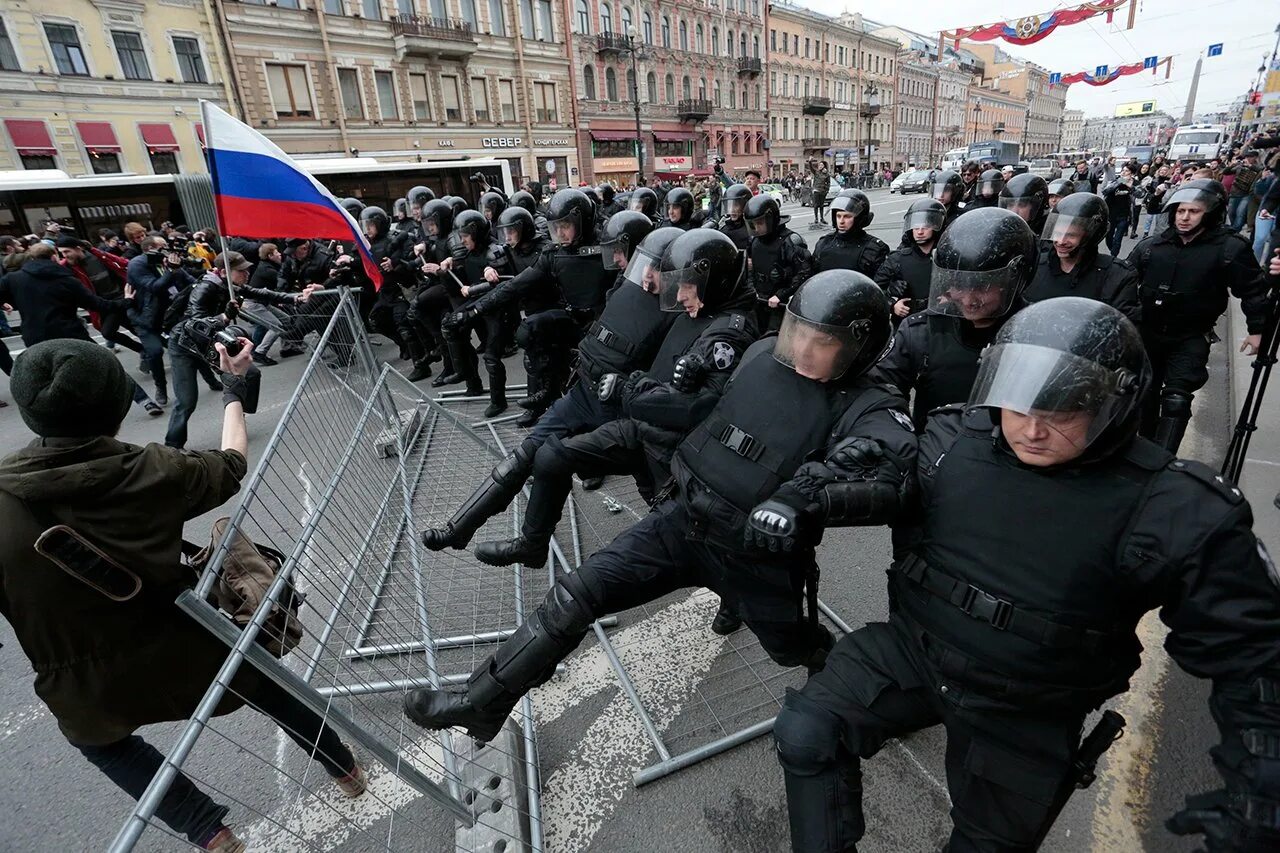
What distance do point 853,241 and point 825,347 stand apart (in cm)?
443

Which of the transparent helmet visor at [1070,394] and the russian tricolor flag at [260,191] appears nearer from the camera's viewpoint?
the transparent helmet visor at [1070,394]

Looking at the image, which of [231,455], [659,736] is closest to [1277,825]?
[659,736]

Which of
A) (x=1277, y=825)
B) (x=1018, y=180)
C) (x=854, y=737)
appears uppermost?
(x=1018, y=180)

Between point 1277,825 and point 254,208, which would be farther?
point 254,208

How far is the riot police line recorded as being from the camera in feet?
4.60

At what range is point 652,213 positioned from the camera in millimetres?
8508

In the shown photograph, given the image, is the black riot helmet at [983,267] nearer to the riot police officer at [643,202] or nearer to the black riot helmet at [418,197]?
the riot police officer at [643,202]

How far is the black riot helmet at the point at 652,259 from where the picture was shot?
11.3 ft

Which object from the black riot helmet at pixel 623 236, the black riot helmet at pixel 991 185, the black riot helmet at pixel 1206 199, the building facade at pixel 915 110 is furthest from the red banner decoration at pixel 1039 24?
the building facade at pixel 915 110

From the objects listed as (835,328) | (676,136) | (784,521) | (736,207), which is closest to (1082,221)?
(835,328)

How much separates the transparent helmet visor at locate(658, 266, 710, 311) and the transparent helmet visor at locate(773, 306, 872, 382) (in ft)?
3.02

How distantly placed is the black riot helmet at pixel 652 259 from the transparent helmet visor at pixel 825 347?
4.65ft

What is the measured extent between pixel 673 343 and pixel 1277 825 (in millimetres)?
2369

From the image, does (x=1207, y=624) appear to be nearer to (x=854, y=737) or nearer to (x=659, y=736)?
(x=854, y=737)
